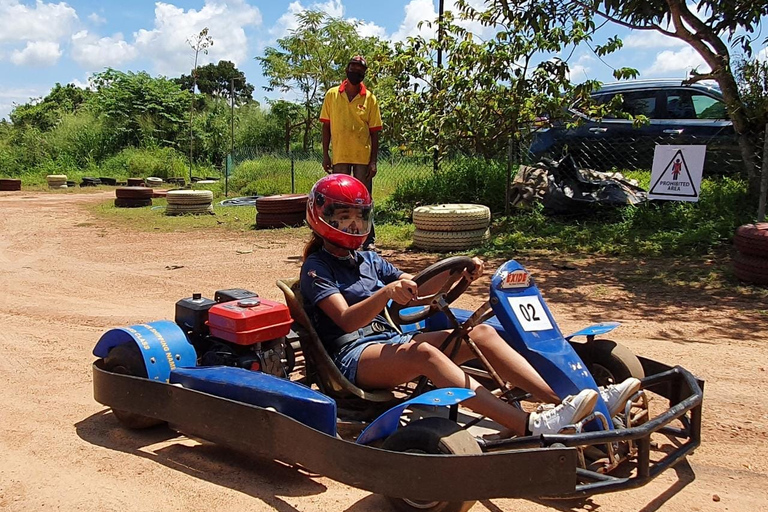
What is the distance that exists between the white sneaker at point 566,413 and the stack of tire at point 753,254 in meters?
4.27

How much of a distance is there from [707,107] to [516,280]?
7.53 m

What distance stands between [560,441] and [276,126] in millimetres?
24974

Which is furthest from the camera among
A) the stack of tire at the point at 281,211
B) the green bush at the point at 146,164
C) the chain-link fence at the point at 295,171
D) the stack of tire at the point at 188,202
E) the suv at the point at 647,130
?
the green bush at the point at 146,164

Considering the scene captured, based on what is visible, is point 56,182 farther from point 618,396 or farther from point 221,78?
point 221,78

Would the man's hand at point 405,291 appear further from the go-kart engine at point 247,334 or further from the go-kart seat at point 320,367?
the go-kart engine at point 247,334

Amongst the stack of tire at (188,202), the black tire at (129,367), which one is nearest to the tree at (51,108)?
the stack of tire at (188,202)

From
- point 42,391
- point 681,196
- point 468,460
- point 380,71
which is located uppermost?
point 380,71

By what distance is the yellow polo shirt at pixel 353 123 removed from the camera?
290 inches

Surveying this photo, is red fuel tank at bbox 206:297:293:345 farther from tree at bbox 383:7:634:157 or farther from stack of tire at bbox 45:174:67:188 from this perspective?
stack of tire at bbox 45:174:67:188

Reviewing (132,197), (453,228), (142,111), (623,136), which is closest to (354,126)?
(453,228)

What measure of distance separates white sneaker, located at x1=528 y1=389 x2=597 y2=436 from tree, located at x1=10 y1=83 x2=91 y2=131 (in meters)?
32.2

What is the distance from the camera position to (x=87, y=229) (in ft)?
37.0

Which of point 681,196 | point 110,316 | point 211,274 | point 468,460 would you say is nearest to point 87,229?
point 211,274

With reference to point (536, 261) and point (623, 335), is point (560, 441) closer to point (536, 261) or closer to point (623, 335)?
point (623, 335)
